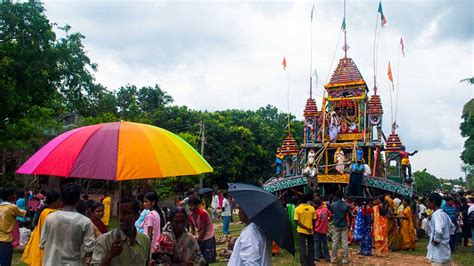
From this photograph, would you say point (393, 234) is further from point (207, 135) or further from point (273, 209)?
point (207, 135)

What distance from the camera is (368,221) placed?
37.3ft

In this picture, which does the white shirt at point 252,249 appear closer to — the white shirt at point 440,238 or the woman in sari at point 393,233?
the white shirt at point 440,238

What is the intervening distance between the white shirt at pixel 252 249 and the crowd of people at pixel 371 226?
3372 millimetres

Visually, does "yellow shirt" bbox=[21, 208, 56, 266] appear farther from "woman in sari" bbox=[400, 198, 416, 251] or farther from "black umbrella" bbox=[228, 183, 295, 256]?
"woman in sari" bbox=[400, 198, 416, 251]

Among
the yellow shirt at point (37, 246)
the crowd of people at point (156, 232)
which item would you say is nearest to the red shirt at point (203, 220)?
the crowd of people at point (156, 232)

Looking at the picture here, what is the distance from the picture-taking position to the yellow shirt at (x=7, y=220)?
5.96 m

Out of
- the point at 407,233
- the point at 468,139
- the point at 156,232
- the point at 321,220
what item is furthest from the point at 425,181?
the point at 156,232

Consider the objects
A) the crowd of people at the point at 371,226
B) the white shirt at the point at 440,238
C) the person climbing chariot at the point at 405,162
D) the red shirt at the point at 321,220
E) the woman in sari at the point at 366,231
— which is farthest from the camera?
the person climbing chariot at the point at 405,162

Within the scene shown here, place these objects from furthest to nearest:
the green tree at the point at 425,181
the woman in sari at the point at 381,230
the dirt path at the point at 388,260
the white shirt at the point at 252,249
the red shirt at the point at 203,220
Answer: the green tree at the point at 425,181 → the woman in sari at the point at 381,230 → the dirt path at the point at 388,260 → the red shirt at the point at 203,220 → the white shirt at the point at 252,249

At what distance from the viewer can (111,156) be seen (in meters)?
3.28

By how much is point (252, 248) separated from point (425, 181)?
98.9m

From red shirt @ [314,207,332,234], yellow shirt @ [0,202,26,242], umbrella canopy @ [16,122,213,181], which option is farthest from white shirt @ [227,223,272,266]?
red shirt @ [314,207,332,234]

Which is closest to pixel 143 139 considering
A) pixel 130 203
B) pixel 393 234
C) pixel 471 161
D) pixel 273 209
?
A: pixel 130 203

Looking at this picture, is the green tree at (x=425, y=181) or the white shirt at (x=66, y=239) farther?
the green tree at (x=425, y=181)
